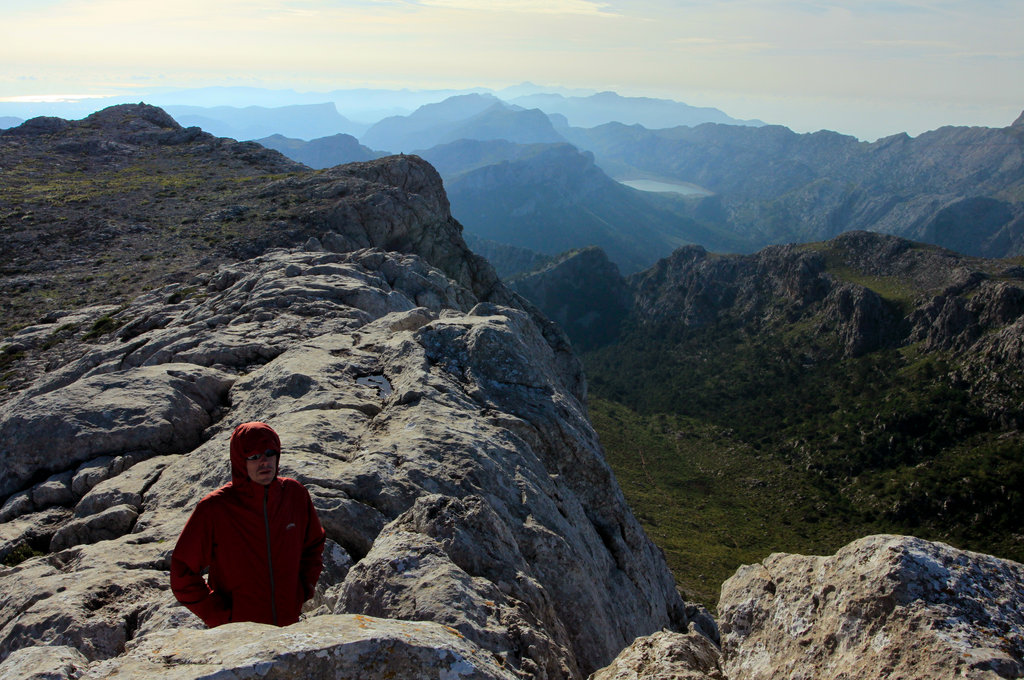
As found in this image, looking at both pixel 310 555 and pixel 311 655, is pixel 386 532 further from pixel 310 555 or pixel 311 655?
pixel 311 655

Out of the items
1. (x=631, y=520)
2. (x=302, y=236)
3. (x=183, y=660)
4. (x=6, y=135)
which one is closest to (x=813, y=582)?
(x=183, y=660)

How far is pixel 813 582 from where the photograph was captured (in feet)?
28.0

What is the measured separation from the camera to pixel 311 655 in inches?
212

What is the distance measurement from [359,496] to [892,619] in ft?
28.8

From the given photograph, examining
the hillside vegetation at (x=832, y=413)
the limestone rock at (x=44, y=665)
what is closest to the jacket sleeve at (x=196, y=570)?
the limestone rock at (x=44, y=665)

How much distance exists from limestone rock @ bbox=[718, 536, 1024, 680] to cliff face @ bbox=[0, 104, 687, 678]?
308 centimetres

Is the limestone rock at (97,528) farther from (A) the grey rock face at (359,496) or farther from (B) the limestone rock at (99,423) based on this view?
(B) the limestone rock at (99,423)

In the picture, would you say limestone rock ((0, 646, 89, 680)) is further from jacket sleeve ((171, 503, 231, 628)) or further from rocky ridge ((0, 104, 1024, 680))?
jacket sleeve ((171, 503, 231, 628))

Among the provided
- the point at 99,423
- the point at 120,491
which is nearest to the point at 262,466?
the point at 120,491

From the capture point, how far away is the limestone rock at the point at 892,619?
6.20m

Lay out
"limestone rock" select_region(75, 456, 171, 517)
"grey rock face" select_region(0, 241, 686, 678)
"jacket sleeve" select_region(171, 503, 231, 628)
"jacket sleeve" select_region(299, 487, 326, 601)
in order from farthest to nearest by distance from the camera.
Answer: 1. "limestone rock" select_region(75, 456, 171, 517)
2. "jacket sleeve" select_region(299, 487, 326, 601)
3. "grey rock face" select_region(0, 241, 686, 678)
4. "jacket sleeve" select_region(171, 503, 231, 628)

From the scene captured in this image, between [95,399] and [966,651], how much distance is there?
19.9 m

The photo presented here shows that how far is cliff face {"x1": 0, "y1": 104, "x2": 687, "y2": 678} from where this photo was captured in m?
6.54

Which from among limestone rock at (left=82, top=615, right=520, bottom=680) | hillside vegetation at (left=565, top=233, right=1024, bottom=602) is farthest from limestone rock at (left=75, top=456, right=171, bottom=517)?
hillside vegetation at (left=565, top=233, right=1024, bottom=602)
